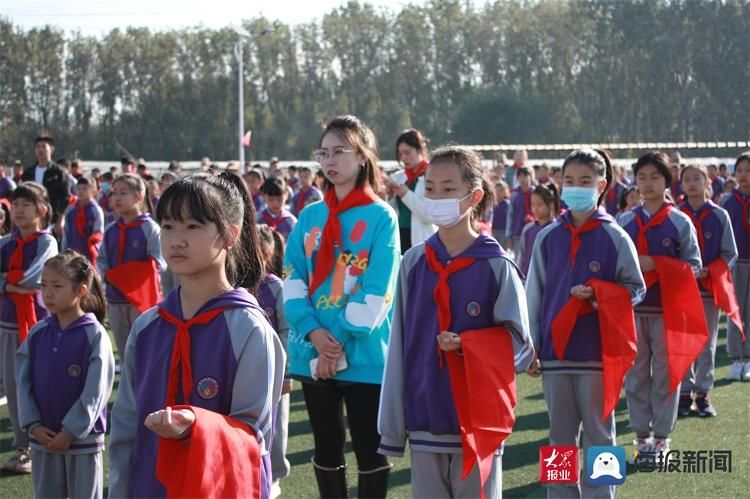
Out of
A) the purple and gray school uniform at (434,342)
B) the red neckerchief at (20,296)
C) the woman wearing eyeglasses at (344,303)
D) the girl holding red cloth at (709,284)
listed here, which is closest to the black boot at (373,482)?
the woman wearing eyeglasses at (344,303)

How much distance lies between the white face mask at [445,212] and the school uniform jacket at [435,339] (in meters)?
0.13

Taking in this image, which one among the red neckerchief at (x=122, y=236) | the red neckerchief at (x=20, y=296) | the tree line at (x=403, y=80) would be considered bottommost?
the red neckerchief at (x=20, y=296)

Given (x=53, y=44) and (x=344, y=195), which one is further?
(x=53, y=44)

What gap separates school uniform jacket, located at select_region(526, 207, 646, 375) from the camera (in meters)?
5.70

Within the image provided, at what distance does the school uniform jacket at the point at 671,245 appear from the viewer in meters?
7.14

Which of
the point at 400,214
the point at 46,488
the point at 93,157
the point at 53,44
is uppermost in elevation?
the point at 53,44

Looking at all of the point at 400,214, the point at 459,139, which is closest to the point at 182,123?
the point at 459,139

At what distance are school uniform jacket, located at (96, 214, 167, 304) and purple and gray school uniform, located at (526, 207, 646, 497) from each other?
3.72 meters

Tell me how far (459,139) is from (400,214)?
184 ft

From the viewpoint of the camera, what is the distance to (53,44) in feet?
198

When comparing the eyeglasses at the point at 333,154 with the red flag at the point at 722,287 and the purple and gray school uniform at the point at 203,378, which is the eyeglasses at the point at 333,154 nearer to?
the purple and gray school uniform at the point at 203,378

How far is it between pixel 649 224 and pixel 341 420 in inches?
125

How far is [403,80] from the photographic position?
69062 millimetres

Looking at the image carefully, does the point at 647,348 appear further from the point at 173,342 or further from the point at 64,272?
the point at 173,342
